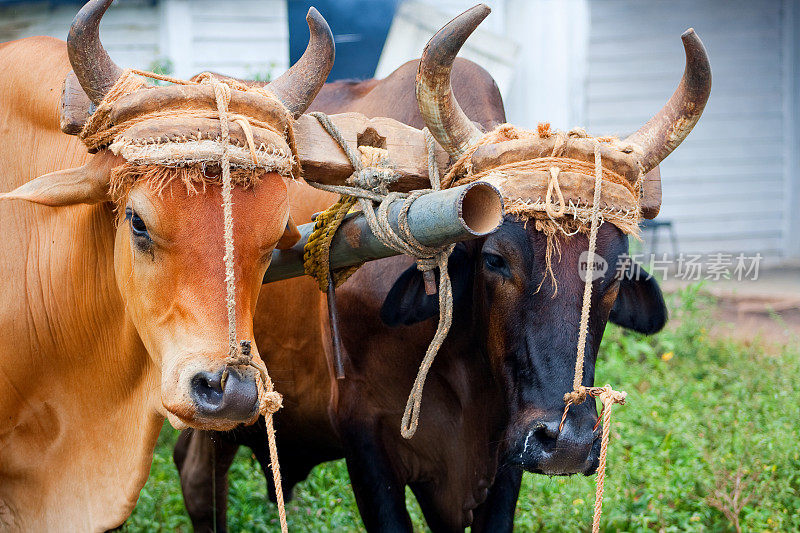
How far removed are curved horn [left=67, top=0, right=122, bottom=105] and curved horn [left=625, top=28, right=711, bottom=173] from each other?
1797 millimetres

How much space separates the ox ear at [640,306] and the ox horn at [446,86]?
0.95 m

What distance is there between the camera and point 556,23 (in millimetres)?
8906

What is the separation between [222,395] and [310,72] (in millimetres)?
1160

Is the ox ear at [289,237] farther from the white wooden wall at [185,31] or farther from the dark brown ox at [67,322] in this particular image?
the white wooden wall at [185,31]

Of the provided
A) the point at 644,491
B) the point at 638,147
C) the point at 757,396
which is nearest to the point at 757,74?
the point at 757,396

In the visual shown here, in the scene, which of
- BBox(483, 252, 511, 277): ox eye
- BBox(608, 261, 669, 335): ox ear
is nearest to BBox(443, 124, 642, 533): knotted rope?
BBox(483, 252, 511, 277): ox eye

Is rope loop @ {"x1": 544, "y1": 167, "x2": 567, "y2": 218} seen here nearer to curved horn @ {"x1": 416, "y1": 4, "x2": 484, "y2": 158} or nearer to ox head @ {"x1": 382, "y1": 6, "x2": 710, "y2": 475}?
ox head @ {"x1": 382, "y1": 6, "x2": 710, "y2": 475}

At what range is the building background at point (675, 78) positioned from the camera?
9039mm

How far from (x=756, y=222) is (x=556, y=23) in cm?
418

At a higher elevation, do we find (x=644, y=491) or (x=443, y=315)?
(x=443, y=315)

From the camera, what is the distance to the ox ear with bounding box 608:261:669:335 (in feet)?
11.2

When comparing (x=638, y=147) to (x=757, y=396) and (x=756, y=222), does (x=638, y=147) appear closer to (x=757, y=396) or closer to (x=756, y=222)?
(x=757, y=396)

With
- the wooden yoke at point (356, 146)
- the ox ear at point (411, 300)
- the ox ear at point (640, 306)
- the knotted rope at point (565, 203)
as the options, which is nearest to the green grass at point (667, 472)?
the ox ear at point (640, 306)

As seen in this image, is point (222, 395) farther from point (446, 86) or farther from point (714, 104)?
point (714, 104)
